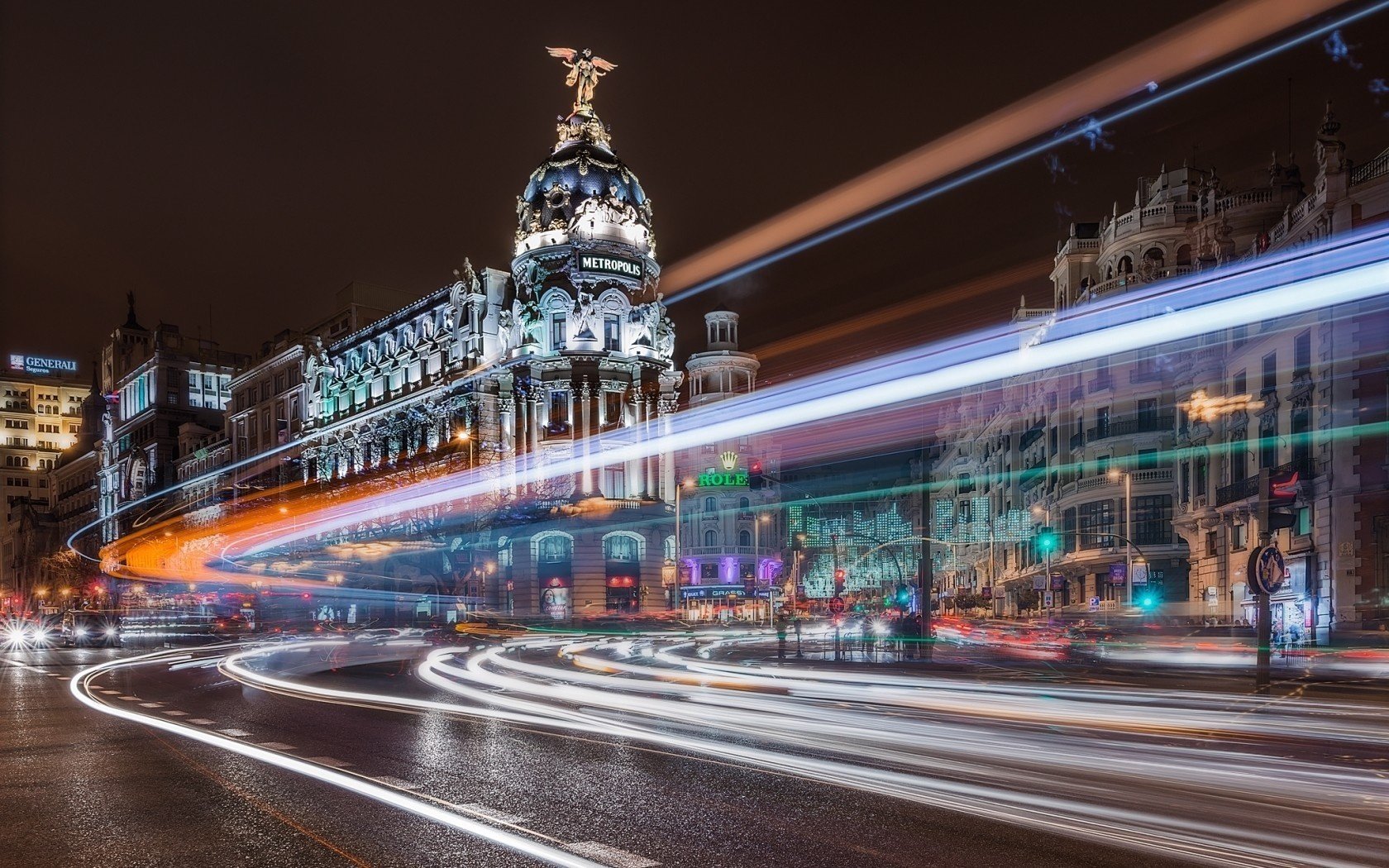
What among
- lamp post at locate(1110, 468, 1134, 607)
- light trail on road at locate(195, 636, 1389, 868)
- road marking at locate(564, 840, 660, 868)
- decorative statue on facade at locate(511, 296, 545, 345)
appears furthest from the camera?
decorative statue on facade at locate(511, 296, 545, 345)

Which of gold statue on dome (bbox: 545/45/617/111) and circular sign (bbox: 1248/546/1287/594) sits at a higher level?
gold statue on dome (bbox: 545/45/617/111)

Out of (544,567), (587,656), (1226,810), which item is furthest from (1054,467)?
(1226,810)

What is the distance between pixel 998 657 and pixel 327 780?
26.1m

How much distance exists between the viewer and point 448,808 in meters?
10.1

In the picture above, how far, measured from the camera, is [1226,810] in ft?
31.5

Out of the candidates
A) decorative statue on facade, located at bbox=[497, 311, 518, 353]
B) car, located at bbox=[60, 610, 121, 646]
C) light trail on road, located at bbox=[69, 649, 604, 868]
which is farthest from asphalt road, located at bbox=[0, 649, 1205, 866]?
decorative statue on facade, located at bbox=[497, 311, 518, 353]

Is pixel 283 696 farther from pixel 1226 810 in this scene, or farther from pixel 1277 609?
pixel 1277 609

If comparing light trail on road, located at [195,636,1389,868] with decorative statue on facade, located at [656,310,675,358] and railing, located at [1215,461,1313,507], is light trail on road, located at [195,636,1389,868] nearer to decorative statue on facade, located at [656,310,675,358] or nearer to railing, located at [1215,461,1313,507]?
railing, located at [1215,461,1313,507]

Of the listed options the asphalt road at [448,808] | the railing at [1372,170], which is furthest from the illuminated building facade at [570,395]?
the asphalt road at [448,808]

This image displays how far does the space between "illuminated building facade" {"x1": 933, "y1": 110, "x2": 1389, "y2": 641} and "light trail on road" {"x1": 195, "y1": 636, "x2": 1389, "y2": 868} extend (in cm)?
1431

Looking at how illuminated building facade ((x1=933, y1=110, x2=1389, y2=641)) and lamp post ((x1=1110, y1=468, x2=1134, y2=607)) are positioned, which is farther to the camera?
lamp post ((x1=1110, y1=468, x2=1134, y2=607))

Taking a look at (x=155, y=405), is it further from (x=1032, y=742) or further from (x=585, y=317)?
(x=1032, y=742)

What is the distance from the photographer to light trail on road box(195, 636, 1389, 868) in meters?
9.09

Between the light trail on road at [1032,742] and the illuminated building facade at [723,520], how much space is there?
2762 inches
